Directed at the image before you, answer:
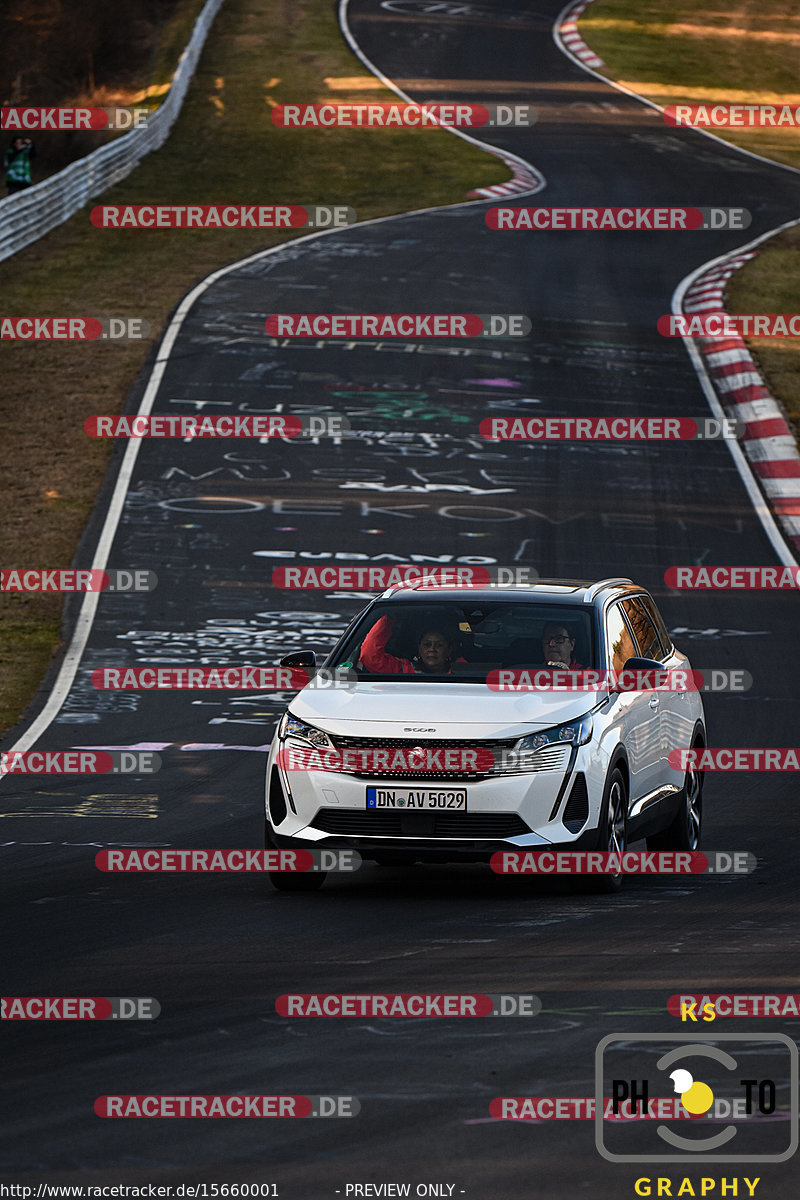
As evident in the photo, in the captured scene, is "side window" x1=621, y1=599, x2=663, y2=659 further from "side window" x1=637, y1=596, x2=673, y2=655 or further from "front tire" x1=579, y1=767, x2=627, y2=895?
"front tire" x1=579, y1=767, x2=627, y2=895

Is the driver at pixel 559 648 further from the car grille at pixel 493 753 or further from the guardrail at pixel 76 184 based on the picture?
the guardrail at pixel 76 184

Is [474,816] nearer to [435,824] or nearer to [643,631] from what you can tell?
[435,824]

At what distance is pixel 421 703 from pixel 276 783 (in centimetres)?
89

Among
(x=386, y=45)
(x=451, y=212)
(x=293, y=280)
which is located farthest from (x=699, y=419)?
(x=386, y=45)

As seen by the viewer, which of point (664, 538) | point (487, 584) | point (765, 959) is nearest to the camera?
point (765, 959)

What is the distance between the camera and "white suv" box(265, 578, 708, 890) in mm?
Result: 10078

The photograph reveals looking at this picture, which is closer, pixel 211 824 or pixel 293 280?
pixel 211 824

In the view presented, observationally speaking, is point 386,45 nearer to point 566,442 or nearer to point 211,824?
point 566,442

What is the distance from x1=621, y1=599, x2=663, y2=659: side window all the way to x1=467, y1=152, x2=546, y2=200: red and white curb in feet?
98.0

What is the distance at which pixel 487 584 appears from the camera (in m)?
11.9

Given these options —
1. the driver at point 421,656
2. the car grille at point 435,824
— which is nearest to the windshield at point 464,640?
the driver at point 421,656

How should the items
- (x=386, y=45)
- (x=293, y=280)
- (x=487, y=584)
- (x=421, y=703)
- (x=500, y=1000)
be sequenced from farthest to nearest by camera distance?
1. (x=386, y=45)
2. (x=293, y=280)
3. (x=487, y=584)
4. (x=421, y=703)
5. (x=500, y=1000)

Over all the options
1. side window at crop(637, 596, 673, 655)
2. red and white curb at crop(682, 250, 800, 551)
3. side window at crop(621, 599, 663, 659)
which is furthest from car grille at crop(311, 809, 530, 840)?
red and white curb at crop(682, 250, 800, 551)

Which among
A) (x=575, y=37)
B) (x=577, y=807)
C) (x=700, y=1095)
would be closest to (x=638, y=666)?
(x=577, y=807)
